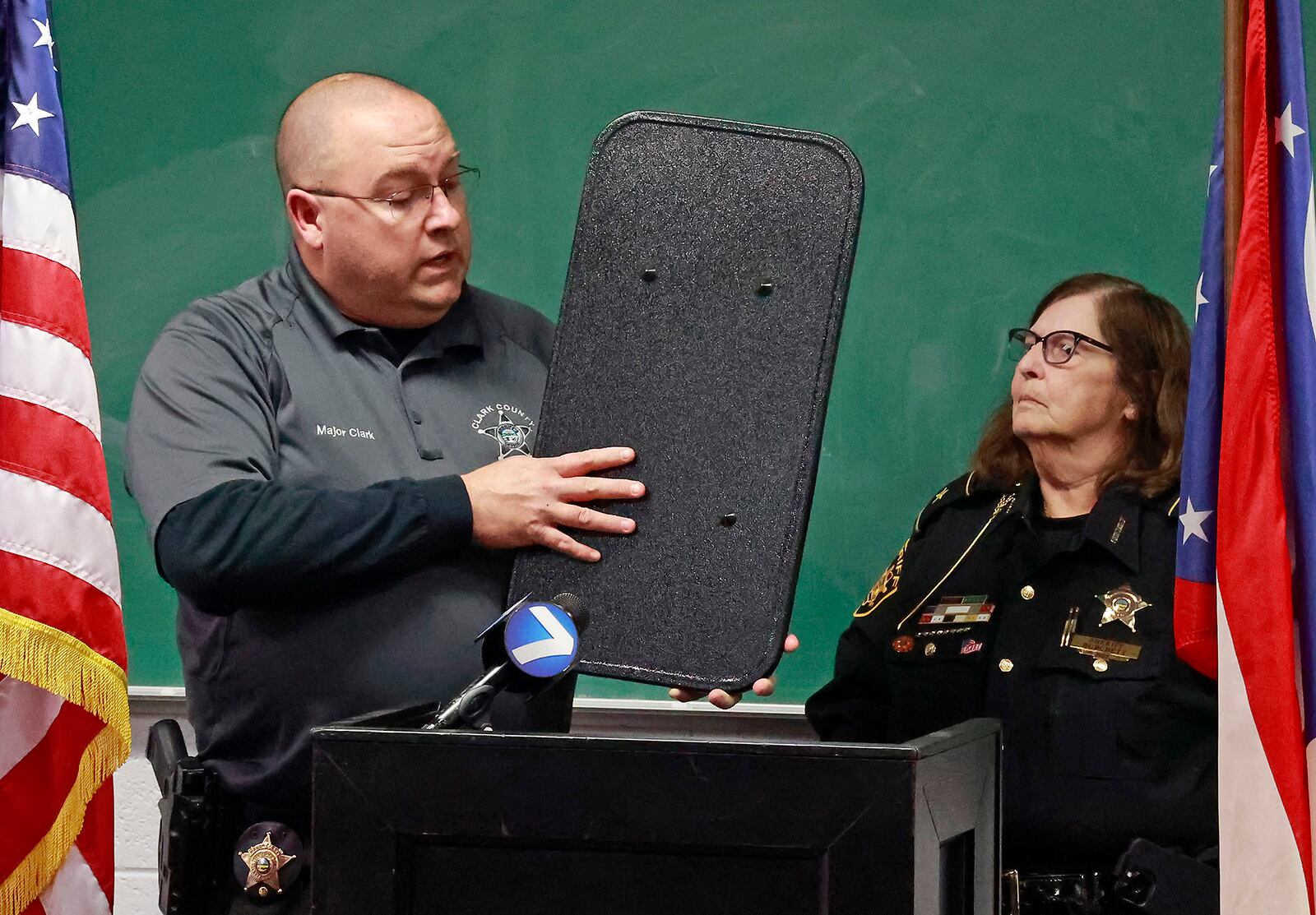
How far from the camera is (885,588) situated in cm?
227

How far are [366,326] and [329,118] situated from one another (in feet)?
0.87

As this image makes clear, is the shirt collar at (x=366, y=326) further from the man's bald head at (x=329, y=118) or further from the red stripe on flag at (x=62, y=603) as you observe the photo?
the red stripe on flag at (x=62, y=603)

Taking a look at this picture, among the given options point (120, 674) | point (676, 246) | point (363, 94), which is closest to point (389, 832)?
point (676, 246)

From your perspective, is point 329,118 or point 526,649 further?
point 329,118

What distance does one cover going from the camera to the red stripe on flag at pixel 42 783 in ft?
5.53

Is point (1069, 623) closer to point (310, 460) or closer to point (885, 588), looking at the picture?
point (885, 588)

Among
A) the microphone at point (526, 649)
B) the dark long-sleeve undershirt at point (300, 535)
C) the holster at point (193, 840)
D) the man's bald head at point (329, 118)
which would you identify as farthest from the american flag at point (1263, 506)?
the holster at point (193, 840)

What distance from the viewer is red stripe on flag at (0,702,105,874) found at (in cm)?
168

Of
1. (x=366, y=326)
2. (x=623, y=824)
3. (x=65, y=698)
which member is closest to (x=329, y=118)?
(x=366, y=326)

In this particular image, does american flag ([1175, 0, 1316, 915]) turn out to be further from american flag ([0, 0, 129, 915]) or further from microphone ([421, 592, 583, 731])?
american flag ([0, 0, 129, 915])

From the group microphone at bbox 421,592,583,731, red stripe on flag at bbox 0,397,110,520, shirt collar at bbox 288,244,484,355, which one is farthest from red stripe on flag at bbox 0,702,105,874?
microphone at bbox 421,592,583,731

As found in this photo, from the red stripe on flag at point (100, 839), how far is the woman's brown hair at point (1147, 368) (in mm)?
1511

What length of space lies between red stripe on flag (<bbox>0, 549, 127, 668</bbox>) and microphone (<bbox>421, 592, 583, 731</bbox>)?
2.23 feet

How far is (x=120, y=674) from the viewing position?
5.68 ft
